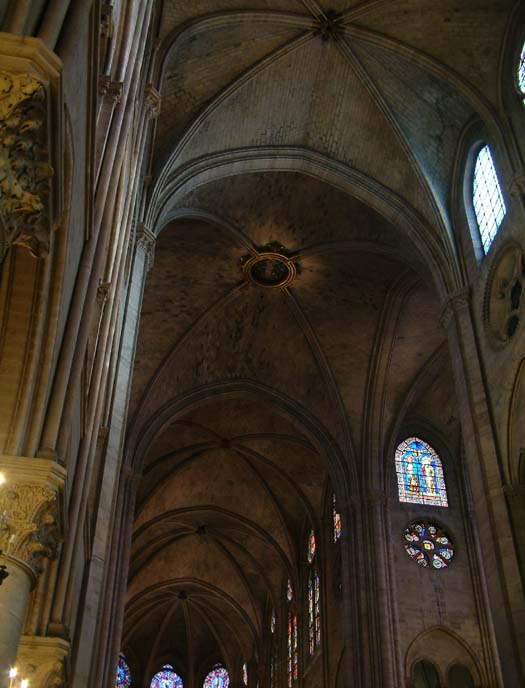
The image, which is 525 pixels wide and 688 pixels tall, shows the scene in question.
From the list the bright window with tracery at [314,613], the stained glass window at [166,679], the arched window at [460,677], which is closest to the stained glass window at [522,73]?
the arched window at [460,677]

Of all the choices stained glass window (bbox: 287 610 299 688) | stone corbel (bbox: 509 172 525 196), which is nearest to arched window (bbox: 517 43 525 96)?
stone corbel (bbox: 509 172 525 196)

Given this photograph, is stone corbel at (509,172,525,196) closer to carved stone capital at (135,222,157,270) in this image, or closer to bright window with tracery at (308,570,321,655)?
carved stone capital at (135,222,157,270)

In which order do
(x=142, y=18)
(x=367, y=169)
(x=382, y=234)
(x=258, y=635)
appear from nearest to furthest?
1. (x=142, y=18)
2. (x=367, y=169)
3. (x=382, y=234)
4. (x=258, y=635)

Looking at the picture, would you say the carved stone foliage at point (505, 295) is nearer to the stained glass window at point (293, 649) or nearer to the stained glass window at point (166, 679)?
the stained glass window at point (293, 649)

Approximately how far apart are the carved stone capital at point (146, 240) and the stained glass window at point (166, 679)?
25270mm

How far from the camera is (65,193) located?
536 cm

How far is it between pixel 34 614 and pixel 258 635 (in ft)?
84.5

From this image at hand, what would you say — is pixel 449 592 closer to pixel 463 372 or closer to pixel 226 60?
pixel 463 372

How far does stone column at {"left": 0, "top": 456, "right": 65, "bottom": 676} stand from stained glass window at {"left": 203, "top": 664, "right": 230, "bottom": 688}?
104 ft

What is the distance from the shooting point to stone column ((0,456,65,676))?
16.9 feet

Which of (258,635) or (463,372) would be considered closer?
(463,372)

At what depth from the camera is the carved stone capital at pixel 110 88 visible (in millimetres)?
7898

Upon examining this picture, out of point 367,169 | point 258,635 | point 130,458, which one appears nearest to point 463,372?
point 367,169

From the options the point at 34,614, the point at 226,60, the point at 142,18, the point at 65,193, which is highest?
the point at 226,60
